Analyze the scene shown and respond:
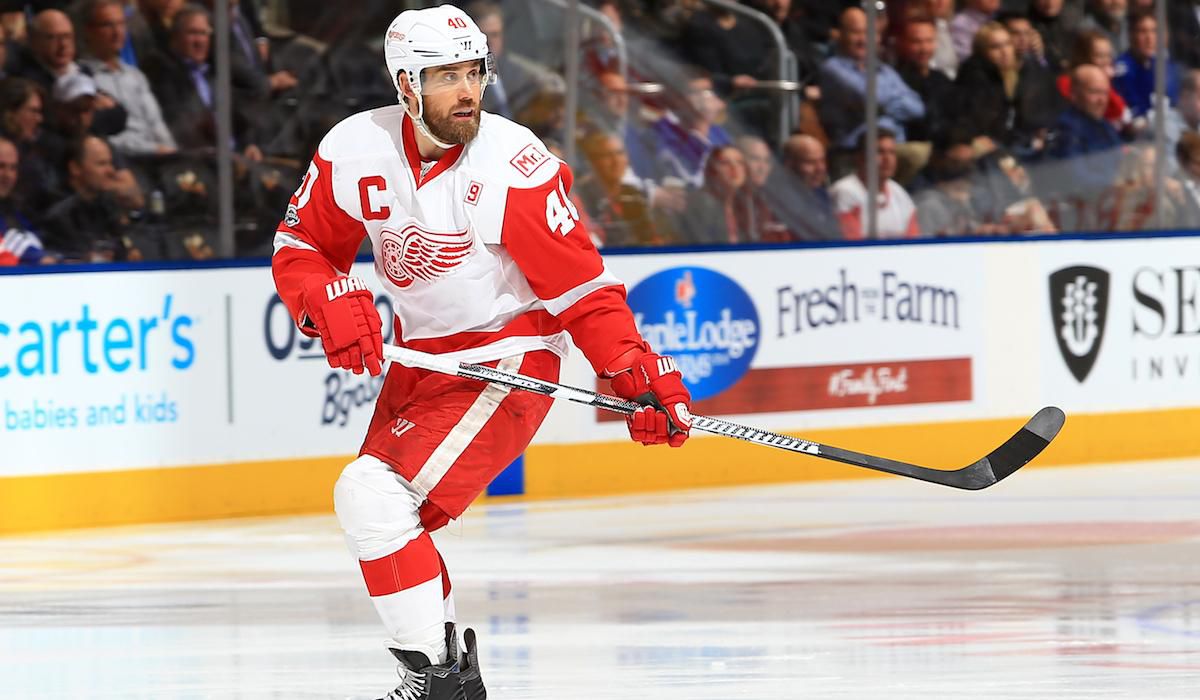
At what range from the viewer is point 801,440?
498 centimetres

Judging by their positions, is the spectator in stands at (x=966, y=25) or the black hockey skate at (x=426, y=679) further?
the spectator in stands at (x=966, y=25)

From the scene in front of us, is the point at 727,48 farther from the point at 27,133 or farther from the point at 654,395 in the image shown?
the point at 654,395

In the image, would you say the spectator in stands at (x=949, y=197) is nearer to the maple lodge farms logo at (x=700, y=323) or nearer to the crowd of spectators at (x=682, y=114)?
the crowd of spectators at (x=682, y=114)

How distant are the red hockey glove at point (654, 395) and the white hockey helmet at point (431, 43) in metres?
0.62

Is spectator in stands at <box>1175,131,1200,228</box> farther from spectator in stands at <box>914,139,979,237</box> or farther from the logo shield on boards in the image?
spectator in stands at <box>914,139,979,237</box>

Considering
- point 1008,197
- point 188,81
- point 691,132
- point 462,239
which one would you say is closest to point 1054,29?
point 1008,197

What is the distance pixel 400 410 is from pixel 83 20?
3.74 m

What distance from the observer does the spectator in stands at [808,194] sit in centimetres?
929

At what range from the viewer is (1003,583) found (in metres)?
6.57

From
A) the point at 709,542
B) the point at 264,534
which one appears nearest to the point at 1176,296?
the point at 709,542

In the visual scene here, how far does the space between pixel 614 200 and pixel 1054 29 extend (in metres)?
2.42

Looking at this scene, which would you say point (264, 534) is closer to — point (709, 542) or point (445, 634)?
point (709, 542)

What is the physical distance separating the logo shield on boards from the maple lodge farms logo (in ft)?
4.46

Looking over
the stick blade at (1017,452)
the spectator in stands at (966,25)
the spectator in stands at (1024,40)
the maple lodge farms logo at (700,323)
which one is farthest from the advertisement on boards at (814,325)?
the stick blade at (1017,452)
